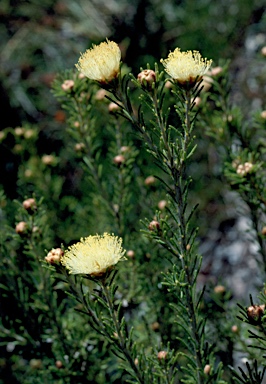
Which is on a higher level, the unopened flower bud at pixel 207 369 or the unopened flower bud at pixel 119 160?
the unopened flower bud at pixel 119 160

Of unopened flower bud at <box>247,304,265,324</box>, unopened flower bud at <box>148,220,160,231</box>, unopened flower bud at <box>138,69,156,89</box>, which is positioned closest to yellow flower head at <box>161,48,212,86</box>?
unopened flower bud at <box>138,69,156,89</box>

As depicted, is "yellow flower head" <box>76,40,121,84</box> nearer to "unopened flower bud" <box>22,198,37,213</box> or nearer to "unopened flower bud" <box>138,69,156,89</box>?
"unopened flower bud" <box>138,69,156,89</box>

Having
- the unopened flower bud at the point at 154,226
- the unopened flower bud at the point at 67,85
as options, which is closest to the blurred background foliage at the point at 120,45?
the unopened flower bud at the point at 67,85

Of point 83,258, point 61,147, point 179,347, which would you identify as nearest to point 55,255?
point 83,258

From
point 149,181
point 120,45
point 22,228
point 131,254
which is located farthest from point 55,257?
point 120,45

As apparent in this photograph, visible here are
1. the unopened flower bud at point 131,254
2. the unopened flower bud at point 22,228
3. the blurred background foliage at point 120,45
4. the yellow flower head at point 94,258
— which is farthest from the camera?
the blurred background foliage at point 120,45

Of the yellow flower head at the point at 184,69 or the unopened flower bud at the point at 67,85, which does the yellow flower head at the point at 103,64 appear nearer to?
the yellow flower head at the point at 184,69

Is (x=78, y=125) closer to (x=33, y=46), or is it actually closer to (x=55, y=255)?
(x=55, y=255)

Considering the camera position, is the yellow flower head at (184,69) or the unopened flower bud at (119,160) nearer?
the yellow flower head at (184,69)
